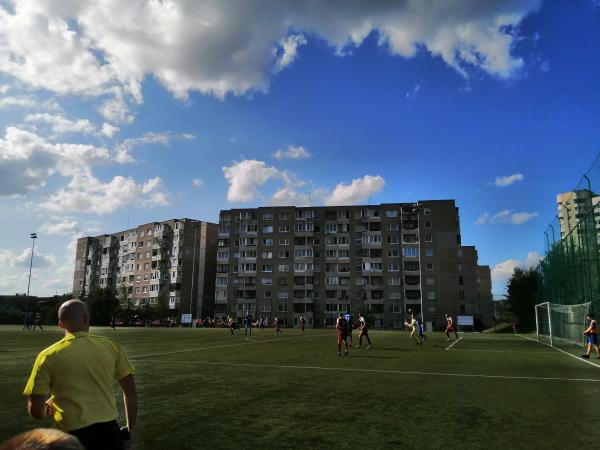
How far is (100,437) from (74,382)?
0.50 m

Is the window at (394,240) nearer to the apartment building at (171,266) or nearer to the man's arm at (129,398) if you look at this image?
the apartment building at (171,266)

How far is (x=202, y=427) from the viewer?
7.98 m

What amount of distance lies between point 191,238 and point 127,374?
122 meters

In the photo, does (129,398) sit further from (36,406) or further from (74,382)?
(36,406)

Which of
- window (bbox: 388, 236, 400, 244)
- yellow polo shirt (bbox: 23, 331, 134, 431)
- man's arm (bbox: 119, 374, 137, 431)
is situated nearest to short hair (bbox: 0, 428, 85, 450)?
yellow polo shirt (bbox: 23, 331, 134, 431)

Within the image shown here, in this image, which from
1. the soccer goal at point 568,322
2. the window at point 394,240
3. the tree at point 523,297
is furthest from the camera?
the window at point 394,240

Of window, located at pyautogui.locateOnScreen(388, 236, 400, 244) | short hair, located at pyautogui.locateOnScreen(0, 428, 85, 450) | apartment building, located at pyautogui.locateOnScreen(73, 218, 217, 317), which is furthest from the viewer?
apartment building, located at pyautogui.locateOnScreen(73, 218, 217, 317)

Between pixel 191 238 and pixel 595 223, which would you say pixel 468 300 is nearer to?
pixel 191 238

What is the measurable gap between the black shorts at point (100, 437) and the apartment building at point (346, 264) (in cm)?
9729

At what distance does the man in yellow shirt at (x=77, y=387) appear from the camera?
12.7ft

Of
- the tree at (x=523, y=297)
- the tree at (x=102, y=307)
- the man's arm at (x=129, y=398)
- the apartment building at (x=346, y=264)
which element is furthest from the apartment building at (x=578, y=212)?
the tree at (x=102, y=307)

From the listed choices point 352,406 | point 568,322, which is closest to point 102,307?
point 568,322

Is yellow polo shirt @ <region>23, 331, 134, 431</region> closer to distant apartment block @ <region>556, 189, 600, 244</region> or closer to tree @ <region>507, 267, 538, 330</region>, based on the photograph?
distant apartment block @ <region>556, 189, 600, 244</region>

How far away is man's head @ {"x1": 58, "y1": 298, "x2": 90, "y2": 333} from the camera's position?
4020 mm
